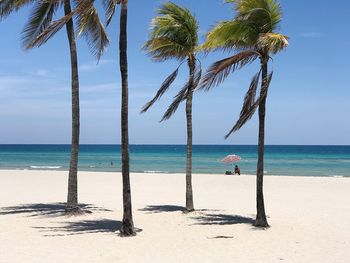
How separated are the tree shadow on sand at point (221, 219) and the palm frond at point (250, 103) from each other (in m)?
3.28

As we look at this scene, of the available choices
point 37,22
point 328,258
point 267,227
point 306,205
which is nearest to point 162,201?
point 306,205

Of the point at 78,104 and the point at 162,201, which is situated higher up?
the point at 78,104

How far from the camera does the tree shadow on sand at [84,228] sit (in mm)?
11992

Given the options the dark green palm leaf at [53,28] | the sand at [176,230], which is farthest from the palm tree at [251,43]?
the dark green palm leaf at [53,28]

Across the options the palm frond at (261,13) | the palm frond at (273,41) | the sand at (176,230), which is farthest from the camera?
the palm frond at (261,13)

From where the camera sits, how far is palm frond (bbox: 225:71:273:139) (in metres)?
11.8

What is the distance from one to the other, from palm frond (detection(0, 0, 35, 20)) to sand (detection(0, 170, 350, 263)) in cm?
646

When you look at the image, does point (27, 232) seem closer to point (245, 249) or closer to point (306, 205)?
point (245, 249)

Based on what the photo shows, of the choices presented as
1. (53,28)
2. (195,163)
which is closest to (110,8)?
(53,28)

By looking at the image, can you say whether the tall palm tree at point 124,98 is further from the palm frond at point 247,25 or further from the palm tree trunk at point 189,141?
the palm tree trunk at point 189,141

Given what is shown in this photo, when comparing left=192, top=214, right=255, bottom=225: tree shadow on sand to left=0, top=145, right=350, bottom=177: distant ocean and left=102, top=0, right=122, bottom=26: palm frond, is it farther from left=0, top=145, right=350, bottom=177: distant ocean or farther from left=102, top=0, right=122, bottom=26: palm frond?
left=0, top=145, right=350, bottom=177: distant ocean

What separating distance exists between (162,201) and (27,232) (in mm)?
7804

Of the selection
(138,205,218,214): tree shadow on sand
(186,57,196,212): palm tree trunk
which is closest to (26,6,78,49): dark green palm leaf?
(186,57,196,212): palm tree trunk

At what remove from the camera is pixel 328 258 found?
9531 millimetres
